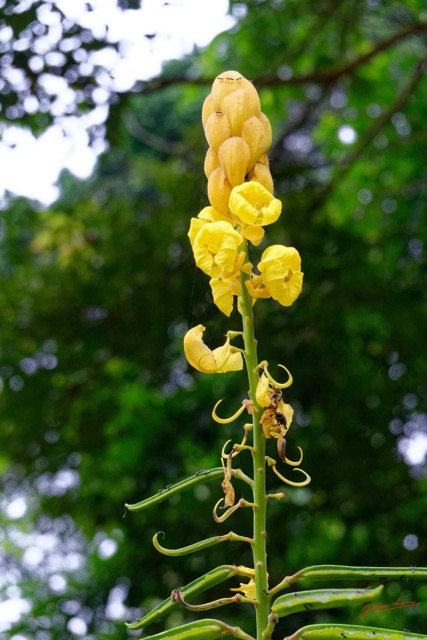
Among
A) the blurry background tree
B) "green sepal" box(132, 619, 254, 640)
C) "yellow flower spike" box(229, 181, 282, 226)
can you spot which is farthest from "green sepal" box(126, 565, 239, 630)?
the blurry background tree

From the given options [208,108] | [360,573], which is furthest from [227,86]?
[360,573]

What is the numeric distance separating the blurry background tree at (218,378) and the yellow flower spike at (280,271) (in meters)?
2.90

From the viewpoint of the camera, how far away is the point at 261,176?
1087 millimetres

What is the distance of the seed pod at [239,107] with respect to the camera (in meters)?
1.08

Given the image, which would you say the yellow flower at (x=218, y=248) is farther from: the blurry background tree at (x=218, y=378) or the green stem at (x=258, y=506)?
the blurry background tree at (x=218, y=378)

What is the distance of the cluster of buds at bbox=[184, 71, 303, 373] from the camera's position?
1037 millimetres

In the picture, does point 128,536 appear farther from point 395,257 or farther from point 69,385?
point 395,257

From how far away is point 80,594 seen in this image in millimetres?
4508

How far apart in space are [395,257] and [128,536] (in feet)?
6.91

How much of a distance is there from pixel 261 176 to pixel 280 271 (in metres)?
0.13

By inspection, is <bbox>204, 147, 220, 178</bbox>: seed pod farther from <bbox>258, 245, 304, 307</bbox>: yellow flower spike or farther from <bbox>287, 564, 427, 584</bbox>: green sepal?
<bbox>287, 564, 427, 584</bbox>: green sepal

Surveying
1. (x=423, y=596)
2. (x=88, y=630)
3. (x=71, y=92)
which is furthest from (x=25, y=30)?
(x=88, y=630)

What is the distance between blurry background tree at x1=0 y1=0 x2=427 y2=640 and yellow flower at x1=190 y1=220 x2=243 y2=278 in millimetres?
2909

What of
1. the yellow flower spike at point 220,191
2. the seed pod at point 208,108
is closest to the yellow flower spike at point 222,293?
the yellow flower spike at point 220,191
